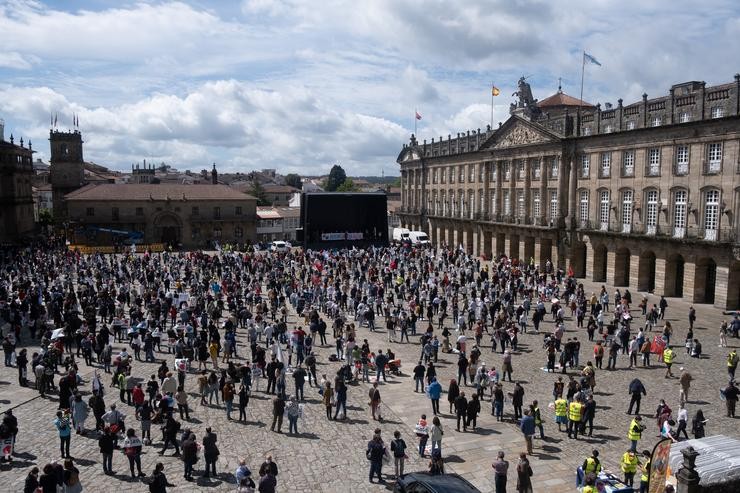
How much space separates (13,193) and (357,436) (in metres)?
67.3

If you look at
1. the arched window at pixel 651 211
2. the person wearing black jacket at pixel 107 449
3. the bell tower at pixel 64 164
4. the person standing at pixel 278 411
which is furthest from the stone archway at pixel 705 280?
the bell tower at pixel 64 164

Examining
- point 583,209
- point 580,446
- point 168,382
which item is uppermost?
Answer: point 583,209

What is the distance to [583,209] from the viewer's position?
46469 millimetres

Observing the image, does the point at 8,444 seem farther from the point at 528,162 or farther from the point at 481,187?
the point at 481,187

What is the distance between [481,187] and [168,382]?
160ft

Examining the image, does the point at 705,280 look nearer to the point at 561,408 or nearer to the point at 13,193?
the point at 561,408

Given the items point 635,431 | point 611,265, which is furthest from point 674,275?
point 635,431

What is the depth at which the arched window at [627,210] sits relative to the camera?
4122cm

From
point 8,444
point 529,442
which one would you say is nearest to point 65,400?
point 8,444

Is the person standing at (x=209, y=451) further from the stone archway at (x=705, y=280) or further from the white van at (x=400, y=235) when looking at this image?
the white van at (x=400, y=235)

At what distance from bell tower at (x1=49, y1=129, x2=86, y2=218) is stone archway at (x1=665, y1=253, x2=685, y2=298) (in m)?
79.1

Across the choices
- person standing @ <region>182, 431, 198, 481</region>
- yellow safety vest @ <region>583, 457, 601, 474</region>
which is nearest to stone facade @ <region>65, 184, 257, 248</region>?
person standing @ <region>182, 431, 198, 481</region>

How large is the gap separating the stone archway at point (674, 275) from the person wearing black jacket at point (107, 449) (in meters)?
35.3

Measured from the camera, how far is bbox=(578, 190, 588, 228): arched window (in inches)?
1809
